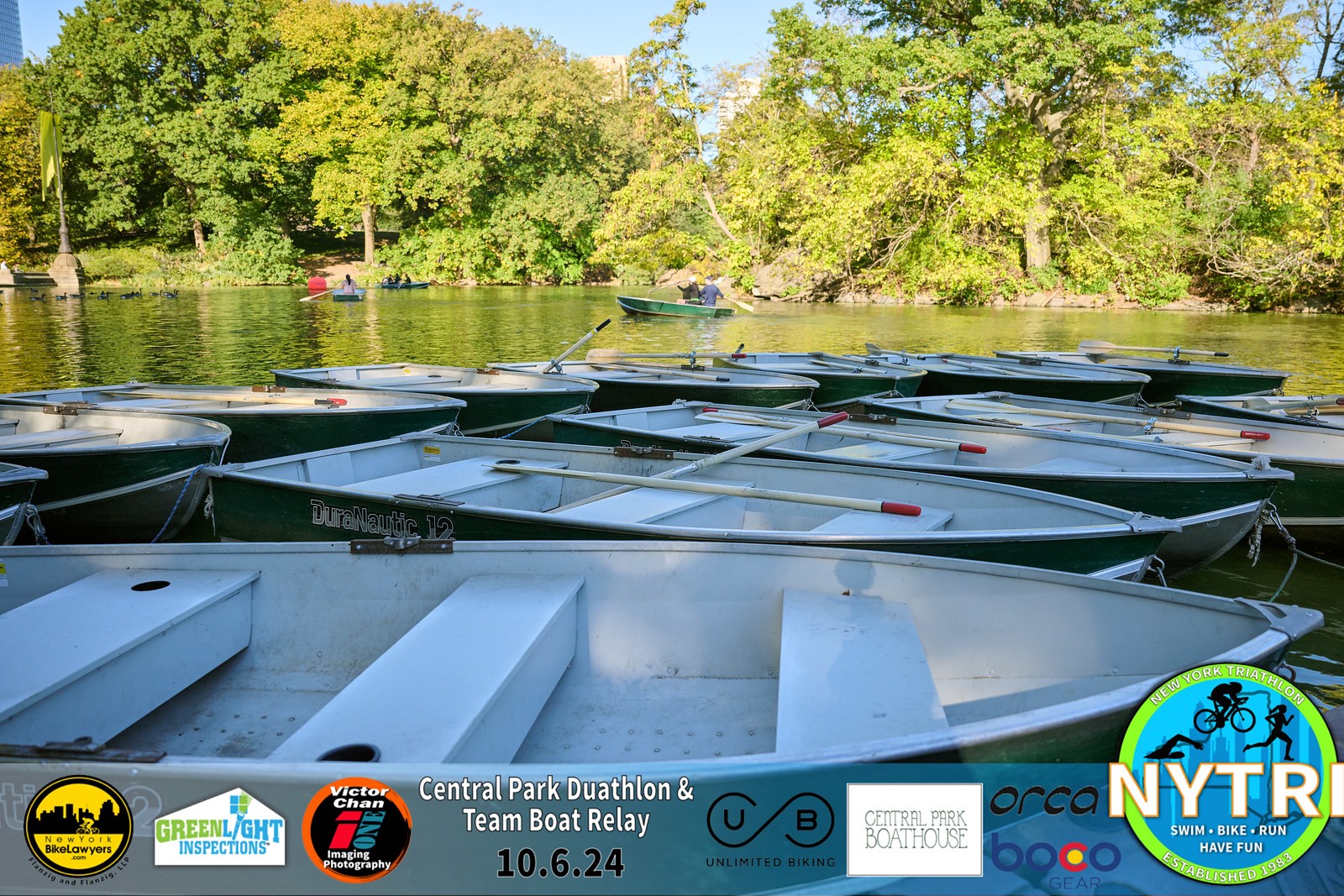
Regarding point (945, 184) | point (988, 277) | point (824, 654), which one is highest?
point (945, 184)

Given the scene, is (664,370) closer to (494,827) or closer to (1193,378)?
(1193,378)

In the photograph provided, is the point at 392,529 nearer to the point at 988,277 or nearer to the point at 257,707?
the point at 257,707

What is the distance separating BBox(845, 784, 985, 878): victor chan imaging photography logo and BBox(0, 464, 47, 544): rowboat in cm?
502

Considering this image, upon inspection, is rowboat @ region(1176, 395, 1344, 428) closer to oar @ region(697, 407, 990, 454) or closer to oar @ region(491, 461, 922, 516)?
oar @ region(697, 407, 990, 454)

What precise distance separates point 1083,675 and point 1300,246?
34202mm

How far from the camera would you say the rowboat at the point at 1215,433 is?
649cm

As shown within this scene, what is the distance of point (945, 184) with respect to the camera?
104 ft

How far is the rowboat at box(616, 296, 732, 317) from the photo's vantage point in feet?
85.5

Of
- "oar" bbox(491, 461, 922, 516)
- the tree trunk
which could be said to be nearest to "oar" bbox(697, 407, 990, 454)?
"oar" bbox(491, 461, 922, 516)

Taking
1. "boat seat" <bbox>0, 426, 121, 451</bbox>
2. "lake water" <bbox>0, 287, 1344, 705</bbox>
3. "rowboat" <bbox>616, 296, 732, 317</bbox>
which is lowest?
"boat seat" <bbox>0, 426, 121, 451</bbox>

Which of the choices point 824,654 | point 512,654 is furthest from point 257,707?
point 824,654

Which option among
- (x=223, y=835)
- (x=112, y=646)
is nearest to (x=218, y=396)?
(x=112, y=646)

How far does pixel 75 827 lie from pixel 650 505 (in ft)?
11.4

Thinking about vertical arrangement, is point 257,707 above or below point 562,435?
below
